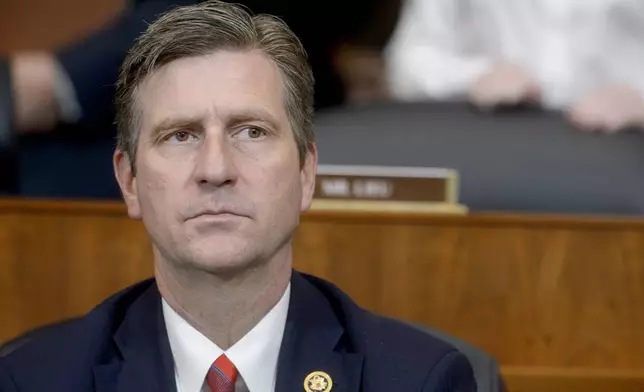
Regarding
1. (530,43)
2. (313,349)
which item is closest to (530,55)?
A: (530,43)

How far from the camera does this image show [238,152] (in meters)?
1.13

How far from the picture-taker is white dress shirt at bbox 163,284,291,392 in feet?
3.92

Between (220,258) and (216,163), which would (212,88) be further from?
(220,258)

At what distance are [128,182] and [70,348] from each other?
0.24 m

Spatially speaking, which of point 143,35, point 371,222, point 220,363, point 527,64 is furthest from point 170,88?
point 527,64

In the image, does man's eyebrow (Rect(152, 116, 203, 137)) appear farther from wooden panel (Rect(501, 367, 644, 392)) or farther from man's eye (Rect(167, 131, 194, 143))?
wooden panel (Rect(501, 367, 644, 392))

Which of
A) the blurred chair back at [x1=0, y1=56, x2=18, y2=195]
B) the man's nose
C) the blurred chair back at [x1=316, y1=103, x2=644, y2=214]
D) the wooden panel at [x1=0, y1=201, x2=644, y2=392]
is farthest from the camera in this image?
the blurred chair back at [x1=0, y1=56, x2=18, y2=195]

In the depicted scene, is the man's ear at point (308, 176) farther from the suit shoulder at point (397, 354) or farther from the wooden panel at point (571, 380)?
the wooden panel at point (571, 380)

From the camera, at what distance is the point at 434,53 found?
229cm

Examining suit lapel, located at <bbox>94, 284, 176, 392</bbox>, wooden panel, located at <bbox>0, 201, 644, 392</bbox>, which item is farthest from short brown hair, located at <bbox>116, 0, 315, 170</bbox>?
wooden panel, located at <bbox>0, 201, 644, 392</bbox>

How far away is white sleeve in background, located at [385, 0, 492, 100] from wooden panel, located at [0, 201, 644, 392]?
372 millimetres

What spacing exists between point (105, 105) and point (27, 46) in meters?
0.28

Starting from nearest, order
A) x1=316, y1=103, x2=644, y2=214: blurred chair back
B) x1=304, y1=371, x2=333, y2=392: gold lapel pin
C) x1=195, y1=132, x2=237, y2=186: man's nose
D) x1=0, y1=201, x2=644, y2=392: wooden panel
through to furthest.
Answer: x1=195, y1=132, x2=237, y2=186: man's nose, x1=304, y1=371, x2=333, y2=392: gold lapel pin, x1=0, y1=201, x2=644, y2=392: wooden panel, x1=316, y1=103, x2=644, y2=214: blurred chair back

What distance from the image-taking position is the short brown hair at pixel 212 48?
1.14 m
